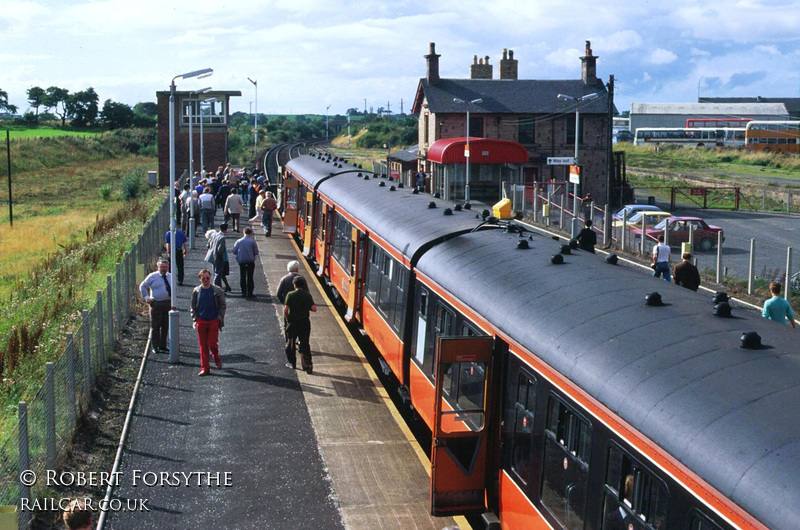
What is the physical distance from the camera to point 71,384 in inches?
441

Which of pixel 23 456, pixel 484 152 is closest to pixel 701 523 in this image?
pixel 23 456

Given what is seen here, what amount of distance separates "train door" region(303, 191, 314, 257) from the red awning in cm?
2117

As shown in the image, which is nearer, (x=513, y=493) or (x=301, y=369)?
(x=513, y=493)

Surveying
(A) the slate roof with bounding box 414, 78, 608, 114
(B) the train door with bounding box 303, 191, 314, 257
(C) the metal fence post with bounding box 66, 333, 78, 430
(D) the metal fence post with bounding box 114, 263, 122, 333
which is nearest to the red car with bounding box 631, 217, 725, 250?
(B) the train door with bounding box 303, 191, 314, 257

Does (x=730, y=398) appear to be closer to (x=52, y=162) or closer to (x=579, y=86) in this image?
(x=579, y=86)

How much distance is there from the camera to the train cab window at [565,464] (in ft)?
20.5

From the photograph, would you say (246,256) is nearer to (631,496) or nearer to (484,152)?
(631,496)

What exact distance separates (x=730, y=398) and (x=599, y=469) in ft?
3.92

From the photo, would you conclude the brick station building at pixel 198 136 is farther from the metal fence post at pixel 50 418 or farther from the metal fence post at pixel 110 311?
the metal fence post at pixel 50 418

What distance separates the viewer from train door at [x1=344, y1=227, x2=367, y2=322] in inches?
627

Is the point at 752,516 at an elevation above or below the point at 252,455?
above

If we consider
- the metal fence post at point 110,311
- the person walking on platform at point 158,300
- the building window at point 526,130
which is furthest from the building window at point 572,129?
the metal fence post at point 110,311

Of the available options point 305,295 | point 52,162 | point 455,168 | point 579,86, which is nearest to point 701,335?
point 305,295

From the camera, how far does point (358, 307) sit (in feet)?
52.8
